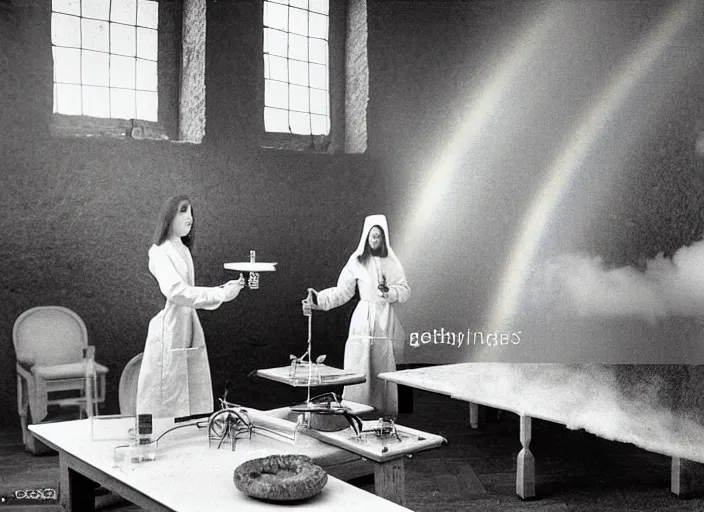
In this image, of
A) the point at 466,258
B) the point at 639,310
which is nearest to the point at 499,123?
the point at 466,258

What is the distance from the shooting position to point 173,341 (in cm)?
410

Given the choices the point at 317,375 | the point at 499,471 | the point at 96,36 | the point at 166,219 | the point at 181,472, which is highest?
the point at 96,36

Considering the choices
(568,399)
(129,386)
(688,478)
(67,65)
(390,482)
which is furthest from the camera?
(568,399)

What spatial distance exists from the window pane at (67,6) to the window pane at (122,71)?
0.27 metres

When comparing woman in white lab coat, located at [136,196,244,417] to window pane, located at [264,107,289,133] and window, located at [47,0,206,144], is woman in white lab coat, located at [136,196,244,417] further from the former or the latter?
window pane, located at [264,107,289,133]

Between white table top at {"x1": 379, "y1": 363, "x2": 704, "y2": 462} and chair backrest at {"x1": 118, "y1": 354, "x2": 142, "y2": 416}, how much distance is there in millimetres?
1361

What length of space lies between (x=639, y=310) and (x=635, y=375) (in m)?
0.42

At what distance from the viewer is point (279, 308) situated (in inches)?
176

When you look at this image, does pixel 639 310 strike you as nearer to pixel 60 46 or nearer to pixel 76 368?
pixel 76 368

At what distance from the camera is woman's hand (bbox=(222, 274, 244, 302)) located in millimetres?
4020

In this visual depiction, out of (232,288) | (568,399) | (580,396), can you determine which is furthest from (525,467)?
(232,288)

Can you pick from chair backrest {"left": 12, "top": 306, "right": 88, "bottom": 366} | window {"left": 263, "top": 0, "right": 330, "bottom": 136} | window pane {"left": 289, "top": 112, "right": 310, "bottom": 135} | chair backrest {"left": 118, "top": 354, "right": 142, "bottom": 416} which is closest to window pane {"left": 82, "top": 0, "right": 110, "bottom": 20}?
window {"left": 263, "top": 0, "right": 330, "bottom": 136}

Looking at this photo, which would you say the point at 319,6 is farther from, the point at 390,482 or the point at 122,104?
the point at 390,482

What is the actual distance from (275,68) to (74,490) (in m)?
Answer: 2.36
